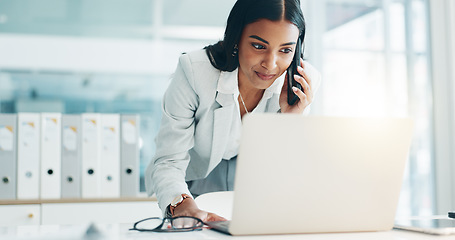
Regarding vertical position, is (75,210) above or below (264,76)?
below

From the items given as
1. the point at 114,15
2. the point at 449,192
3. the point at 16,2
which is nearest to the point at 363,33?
the point at 449,192

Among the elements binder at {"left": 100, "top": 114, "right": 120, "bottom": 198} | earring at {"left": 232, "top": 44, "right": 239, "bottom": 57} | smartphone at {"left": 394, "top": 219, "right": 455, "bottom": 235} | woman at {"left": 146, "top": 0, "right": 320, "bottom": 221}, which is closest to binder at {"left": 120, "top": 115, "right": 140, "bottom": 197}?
binder at {"left": 100, "top": 114, "right": 120, "bottom": 198}

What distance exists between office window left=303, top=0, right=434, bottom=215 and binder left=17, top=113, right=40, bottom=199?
178 cm

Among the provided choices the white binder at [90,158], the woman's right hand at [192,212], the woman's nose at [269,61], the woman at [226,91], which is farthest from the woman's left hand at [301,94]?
the white binder at [90,158]

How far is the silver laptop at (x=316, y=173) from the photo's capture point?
2.62 ft

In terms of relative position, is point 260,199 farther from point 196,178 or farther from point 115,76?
point 115,76

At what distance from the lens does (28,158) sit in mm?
2404

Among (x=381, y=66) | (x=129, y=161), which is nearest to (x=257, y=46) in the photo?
(x=129, y=161)

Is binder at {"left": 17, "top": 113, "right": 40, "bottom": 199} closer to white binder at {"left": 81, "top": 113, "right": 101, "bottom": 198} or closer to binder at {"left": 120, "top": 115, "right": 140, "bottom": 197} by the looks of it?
white binder at {"left": 81, "top": 113, "right": 101, "bottom": 198}

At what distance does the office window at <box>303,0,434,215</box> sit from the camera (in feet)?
10.9

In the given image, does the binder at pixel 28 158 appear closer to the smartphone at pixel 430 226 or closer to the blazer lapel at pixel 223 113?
the blazer lapel at pixel 223 113

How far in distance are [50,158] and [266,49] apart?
1446 mm

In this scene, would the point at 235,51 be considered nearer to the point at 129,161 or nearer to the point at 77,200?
the point at 129,161

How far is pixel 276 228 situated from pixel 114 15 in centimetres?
250
